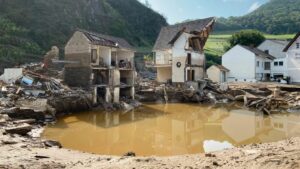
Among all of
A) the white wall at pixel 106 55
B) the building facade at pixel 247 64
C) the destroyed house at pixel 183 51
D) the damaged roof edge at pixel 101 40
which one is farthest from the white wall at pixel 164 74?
the white wall at pixel 106 55

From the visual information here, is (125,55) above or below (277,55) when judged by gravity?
below

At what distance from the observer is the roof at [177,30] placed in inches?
1721

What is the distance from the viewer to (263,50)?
62250 mm

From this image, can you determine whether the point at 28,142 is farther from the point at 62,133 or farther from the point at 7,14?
the point at 7,14

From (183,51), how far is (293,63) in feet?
61.0

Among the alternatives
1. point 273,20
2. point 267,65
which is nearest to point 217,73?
point 267,65

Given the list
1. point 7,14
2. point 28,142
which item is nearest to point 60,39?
point 7,14

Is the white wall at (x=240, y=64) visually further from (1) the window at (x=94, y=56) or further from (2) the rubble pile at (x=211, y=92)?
(1) the window at (x=94, y=56)

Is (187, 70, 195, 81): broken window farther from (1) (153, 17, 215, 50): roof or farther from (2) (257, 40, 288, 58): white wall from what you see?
(2) (257, 40, 288, 58): white wall

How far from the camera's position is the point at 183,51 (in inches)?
1690

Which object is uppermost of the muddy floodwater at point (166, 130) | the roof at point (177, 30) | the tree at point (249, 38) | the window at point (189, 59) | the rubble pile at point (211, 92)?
the tree at point (249, 38)

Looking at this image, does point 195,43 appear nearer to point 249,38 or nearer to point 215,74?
point 215,74

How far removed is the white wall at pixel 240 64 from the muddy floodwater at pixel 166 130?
22660 mm

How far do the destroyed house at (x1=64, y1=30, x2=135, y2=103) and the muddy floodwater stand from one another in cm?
389
